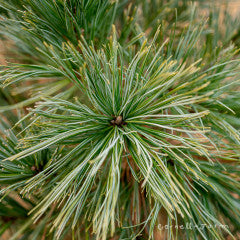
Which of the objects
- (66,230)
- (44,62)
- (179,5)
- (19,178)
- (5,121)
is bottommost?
(66,230)

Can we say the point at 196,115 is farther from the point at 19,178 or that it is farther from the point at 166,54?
the point at 19,178

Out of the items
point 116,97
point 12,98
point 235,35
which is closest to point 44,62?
point 12,98

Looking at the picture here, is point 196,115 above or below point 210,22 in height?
below

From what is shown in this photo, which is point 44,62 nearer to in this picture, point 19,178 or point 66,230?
point 19,178

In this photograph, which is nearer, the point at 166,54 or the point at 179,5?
the point at 166,54

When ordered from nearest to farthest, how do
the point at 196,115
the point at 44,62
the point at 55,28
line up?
the point at 196,115 < the point at 55,28 < the point at 44,62

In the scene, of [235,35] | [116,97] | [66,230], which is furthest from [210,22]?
[66,230]

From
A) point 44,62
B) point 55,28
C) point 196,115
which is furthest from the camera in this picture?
point 44,62
